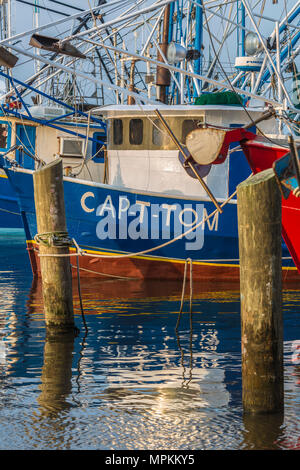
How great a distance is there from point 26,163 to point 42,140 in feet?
4.48

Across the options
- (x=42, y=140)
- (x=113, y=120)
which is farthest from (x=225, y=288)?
(x=42, y=140)

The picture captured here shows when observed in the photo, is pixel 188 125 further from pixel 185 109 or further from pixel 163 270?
pixel 163 270

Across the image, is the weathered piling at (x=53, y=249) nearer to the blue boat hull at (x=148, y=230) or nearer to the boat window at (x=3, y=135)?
the blue boat hull at (x=148, y=230)

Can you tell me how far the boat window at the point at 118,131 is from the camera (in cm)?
1688

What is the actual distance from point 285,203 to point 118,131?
6402 mm

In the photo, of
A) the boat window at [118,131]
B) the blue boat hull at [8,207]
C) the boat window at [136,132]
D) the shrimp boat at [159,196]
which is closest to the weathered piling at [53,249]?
the shrimp boat at [159,196]

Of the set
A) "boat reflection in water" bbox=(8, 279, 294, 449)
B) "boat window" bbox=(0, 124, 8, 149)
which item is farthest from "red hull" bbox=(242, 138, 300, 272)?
"boat window" bbox=(0, 124, 8, 149)

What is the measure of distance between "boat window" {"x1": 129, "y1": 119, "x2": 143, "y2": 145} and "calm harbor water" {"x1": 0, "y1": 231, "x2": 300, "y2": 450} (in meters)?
3.96

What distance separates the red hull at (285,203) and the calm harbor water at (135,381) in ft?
3.98

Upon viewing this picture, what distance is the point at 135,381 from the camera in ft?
27.4

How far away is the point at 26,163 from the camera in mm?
28625

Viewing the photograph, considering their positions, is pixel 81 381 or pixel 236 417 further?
pixel 81 381

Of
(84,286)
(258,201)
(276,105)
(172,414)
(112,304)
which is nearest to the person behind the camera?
(258,201)

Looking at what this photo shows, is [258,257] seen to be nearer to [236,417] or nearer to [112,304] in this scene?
[236,417]
